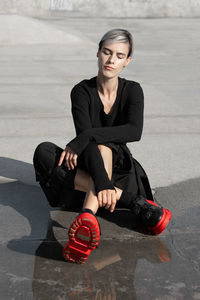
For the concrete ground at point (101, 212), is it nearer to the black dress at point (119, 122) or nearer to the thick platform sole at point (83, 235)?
the thick platform sole at point (83, 235)

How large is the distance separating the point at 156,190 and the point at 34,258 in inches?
61.4

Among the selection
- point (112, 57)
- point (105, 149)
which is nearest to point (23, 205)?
point (105, 149)

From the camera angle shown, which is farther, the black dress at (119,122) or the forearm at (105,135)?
the black dress at (119,122)

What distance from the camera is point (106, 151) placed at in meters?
3.93

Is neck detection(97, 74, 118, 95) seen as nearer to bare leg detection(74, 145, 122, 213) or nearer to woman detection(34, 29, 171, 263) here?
woman detection(34, 29, 171, 263)

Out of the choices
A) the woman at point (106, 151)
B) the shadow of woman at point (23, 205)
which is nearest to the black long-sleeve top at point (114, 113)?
the woman at point (106, 151)

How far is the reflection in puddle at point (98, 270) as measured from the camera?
3201mm

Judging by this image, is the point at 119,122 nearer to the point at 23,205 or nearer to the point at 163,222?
the point at 163,222

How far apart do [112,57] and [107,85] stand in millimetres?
235

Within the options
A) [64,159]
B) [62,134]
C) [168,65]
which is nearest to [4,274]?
[64,159]

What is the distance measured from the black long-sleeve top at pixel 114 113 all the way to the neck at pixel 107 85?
0.13 ft

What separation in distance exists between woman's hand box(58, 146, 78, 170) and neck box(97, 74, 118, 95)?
1.97 feet

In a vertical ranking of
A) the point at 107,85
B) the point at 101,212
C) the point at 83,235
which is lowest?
the point at 101,212

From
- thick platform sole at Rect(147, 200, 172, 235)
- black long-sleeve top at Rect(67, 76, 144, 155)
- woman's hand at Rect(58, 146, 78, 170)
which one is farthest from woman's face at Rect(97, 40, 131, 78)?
thick platform sole at Rect(147, 200, 172, 235)
